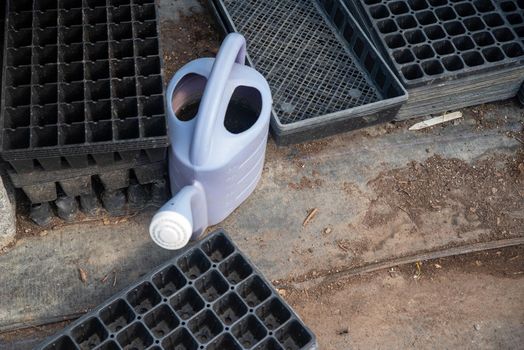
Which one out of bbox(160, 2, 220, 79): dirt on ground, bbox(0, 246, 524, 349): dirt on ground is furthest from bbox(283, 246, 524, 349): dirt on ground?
bbox(160, 2, 220, 79): dirt on ground

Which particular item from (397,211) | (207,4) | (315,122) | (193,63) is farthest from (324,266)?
(207,4)

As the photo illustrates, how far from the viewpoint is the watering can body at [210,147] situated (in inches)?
79.0

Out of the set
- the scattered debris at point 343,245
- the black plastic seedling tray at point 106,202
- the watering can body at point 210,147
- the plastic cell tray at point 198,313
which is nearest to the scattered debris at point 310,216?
the scattered debris at point 343,245

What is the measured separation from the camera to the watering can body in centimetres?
201

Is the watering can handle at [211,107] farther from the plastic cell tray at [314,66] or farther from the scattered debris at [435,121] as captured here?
the scattered debris at [435,121]

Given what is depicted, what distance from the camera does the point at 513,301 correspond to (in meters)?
2.36

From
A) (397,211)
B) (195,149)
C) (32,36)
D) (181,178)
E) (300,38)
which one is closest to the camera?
(195,149)

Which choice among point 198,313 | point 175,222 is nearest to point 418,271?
point 198,313

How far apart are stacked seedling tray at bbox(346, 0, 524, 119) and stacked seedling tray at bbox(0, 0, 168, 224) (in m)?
0.99

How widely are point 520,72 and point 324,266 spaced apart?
3.83ft

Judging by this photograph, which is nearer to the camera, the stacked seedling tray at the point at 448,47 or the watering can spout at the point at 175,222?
the watering can spout at the point at 175,222

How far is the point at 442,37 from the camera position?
2.69 meters

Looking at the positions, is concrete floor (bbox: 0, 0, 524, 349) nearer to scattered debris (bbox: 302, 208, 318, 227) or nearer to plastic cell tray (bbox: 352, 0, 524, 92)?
scattered debris (bbox: 302, 208, 318, 227)

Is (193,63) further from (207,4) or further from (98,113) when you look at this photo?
(207,4)
